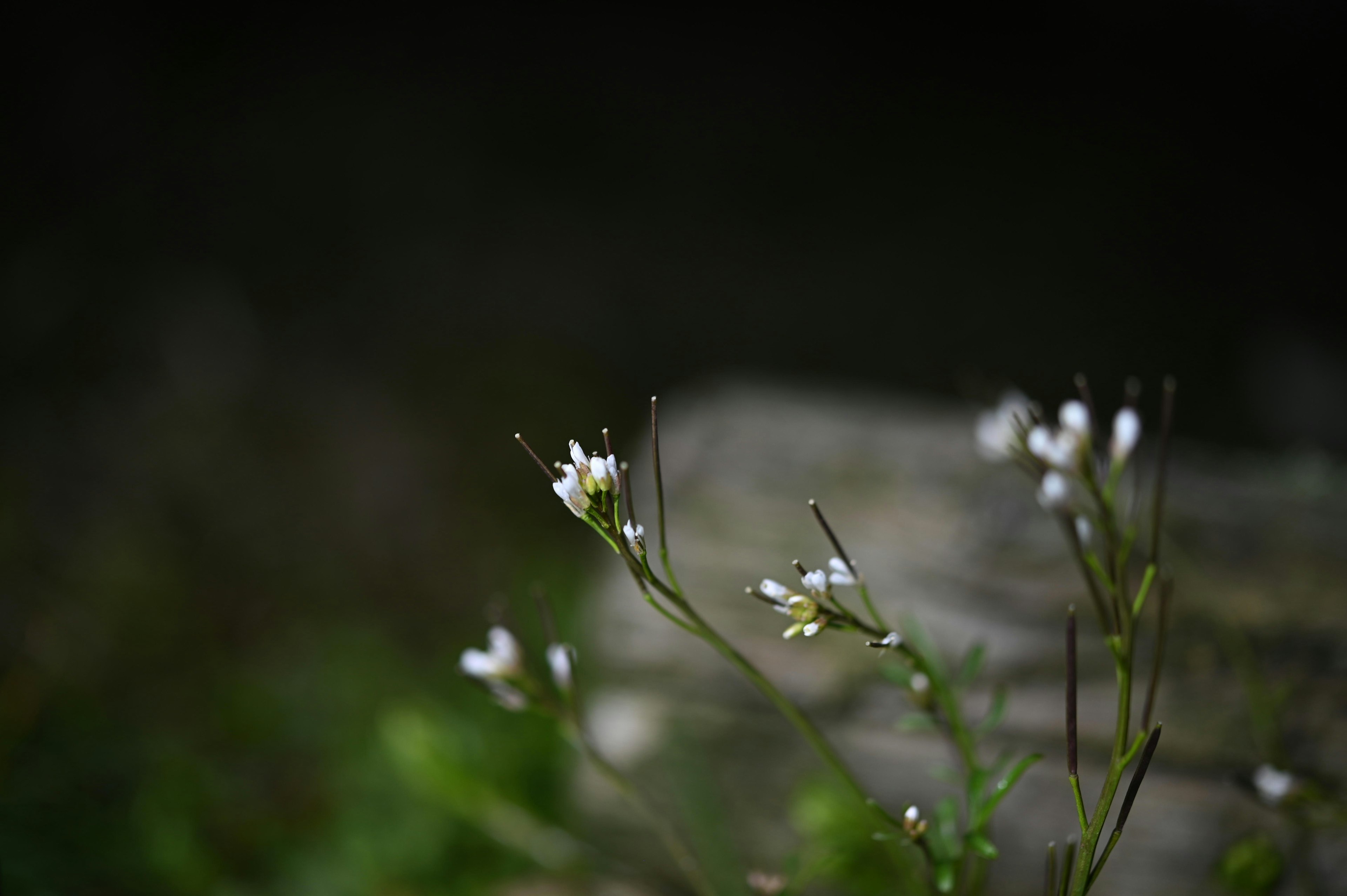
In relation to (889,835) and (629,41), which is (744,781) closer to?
(889,835)

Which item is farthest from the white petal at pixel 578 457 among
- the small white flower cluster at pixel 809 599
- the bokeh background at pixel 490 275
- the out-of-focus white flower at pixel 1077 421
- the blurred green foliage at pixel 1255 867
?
the bokeh background at pixel 490 275

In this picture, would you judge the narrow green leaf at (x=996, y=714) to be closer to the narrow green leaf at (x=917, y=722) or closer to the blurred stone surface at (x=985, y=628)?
the narrow green leaf at (x=917, y=722)

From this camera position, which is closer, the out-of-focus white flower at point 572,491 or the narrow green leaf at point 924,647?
the out-of-focus white flower at point 572,491

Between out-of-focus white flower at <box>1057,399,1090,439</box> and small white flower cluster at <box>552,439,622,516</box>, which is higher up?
out-of-focus white flower at <box>1057,399,1090,439</box>

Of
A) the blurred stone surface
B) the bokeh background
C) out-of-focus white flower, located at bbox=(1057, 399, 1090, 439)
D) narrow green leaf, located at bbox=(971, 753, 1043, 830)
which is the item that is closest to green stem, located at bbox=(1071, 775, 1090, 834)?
narrow green leaf, located at bbox=(971, 753, 1043, 830)

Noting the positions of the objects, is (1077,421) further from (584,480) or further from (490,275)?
(490,275)

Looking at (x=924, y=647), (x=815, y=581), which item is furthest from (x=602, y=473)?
(x=924, y=647)

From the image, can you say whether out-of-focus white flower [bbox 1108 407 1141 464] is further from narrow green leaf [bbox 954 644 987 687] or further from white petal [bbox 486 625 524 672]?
white petal [bbox 486 625 524 672]
